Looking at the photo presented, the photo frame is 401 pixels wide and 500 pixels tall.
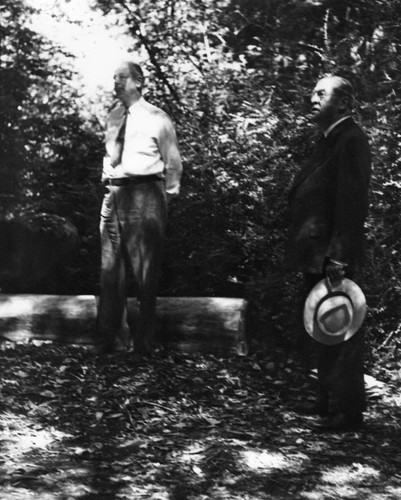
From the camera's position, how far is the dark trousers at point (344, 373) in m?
6.36

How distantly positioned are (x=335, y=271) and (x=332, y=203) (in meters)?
0.43

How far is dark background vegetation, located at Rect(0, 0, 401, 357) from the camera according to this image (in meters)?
8.62

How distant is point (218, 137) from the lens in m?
9.34

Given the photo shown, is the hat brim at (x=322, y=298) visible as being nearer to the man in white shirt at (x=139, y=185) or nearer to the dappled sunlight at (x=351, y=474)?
the dappled sunlight at (x=351, y=474)

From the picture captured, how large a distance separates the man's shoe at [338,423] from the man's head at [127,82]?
268 centimetres

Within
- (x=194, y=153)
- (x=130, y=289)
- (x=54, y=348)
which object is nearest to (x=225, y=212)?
(x=194, y=153)

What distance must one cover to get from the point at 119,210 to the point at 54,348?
4.16 feet

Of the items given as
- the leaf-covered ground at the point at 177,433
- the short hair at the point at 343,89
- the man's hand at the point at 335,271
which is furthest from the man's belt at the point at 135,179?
the man's hand at the point at 335,271

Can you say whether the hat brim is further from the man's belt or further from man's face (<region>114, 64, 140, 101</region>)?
man's face (<region>114, 64, 140, 101</region>)

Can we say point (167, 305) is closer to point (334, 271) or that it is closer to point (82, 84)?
point (334, 271)

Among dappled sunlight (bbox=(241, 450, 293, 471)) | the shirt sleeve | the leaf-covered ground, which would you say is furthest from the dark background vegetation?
dappled sunlight (bbox=(241, 450, 293, 471))

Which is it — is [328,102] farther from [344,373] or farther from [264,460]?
[264,460]

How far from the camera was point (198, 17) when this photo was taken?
34.6 feet

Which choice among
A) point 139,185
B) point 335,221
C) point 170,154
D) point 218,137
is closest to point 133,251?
point 139,185
